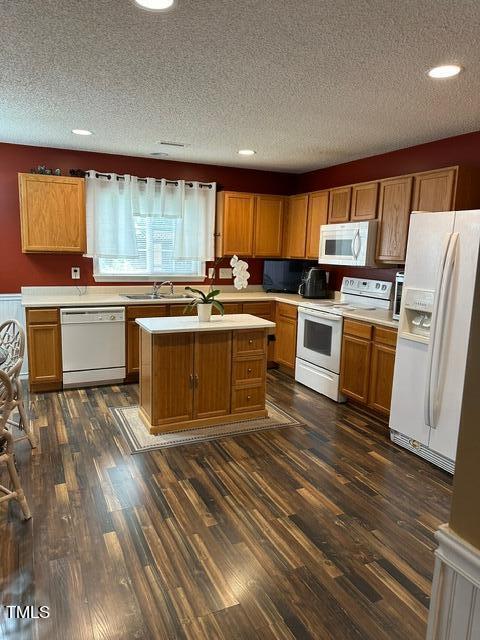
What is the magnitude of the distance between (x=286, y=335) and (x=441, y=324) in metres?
2.40

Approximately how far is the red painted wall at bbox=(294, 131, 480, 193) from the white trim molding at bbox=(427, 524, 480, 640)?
3.38 metres

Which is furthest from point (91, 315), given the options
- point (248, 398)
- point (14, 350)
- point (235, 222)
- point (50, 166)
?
point (235, 222)

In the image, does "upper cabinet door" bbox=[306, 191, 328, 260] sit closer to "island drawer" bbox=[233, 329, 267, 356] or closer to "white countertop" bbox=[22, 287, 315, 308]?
"white countertop" bbox=[22, 287, 315, 308]

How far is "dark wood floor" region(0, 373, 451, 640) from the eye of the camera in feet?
5.87

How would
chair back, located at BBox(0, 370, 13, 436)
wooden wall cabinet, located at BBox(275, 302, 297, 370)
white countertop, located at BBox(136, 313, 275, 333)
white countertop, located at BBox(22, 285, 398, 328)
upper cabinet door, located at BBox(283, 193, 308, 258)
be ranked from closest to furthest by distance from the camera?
chair back, located at BBox(0, 370, 13, 436)
white countertop, located at BBox(136, 313, 275, 333)
white countertop, located at BBox(22, 285, 398, 328)
wooden wall cabinet, located at BBox(275, 302, 297, 370)
upper cabinet door, located at BBox(283, 193, 308, 258)

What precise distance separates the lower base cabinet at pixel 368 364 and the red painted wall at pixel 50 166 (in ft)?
9.20

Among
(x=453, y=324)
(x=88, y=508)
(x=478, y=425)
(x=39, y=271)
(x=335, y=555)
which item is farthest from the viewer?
(x=39, y=271)

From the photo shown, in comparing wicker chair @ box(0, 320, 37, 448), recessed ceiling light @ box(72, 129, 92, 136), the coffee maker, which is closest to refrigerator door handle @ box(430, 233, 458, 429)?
the coffee maker

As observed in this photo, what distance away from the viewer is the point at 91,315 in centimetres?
445

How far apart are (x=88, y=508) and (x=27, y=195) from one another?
127 inches

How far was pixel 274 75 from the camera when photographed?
250 centimetres

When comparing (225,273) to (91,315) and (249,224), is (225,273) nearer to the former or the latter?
(249,224)

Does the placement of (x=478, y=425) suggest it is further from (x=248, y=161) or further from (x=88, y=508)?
(x=248, y=161)

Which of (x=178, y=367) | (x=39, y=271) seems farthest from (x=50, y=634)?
(x=39, y=271)
